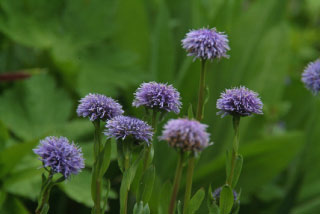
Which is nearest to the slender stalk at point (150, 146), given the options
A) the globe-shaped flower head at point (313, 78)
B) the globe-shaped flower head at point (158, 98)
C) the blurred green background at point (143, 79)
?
→ the globe-shaped flower head at point (158, 98)

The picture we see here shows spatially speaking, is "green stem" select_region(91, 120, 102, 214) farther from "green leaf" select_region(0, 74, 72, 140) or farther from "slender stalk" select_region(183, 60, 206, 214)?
"green leaf" select_region(0, 74, 72, 140)

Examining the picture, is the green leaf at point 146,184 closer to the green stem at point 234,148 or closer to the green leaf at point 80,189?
the green stem at point 234,148

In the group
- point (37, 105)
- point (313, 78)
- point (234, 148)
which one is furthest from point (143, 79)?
point (234, 148)

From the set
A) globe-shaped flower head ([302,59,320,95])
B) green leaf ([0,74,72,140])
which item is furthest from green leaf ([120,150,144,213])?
green leaf ([0,74,72,140])

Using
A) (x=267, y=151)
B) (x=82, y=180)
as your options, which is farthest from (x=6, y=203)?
(x=267, y=151)

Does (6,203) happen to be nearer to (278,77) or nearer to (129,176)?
(129,176)

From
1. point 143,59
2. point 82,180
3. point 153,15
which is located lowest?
point 82,180
